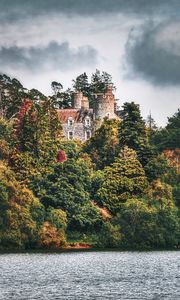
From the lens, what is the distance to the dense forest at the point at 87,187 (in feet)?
358

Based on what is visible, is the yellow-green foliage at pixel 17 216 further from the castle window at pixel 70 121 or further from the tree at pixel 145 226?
the castle window at pixel 70 121

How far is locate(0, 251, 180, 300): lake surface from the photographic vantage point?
62281 mm

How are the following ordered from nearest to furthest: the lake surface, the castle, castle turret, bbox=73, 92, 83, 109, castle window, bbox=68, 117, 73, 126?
the lake surface → the castle → castle window, bbox=68, 117, 73, 126 → castle turret, bbox=73, 92, 83, 109

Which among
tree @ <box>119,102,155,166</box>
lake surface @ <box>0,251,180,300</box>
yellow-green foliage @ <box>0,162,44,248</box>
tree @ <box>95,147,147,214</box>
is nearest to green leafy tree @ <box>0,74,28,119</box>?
tree @ <box>119,102,155,166</box>

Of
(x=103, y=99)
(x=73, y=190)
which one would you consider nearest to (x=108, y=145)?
(x=73, y=190)

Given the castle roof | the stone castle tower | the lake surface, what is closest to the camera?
the lake surface

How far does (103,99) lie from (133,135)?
4818 cm

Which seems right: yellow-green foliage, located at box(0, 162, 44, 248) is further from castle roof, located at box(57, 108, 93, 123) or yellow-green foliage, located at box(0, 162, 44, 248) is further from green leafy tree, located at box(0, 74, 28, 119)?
castle roof, located at box(57, 108, 93, 123)

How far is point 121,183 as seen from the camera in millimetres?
123875

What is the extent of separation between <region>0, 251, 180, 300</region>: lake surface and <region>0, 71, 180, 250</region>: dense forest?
9.37m

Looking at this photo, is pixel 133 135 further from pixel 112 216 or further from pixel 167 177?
pixel 112 216

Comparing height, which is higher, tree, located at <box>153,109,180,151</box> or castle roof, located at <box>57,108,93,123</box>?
castle roof, located at <box>57,108,93,123</box>

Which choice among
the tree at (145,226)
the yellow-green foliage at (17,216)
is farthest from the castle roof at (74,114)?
the yellow-green foliage at (17,216)

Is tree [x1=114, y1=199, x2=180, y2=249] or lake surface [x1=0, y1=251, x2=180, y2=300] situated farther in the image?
tree [x1=114, y1=199, x2=180, y2=249]
